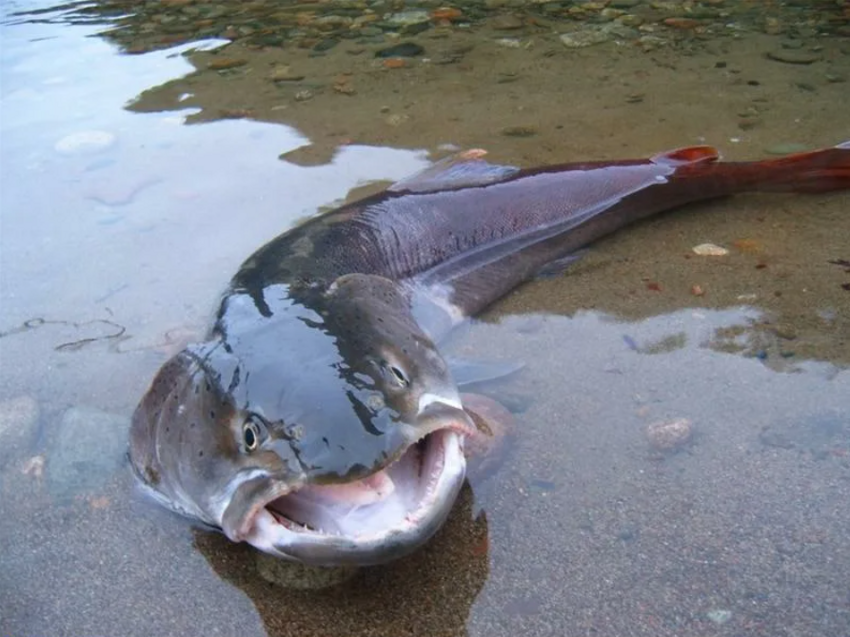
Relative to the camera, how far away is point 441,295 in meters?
3.68

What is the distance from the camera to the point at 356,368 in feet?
7.51

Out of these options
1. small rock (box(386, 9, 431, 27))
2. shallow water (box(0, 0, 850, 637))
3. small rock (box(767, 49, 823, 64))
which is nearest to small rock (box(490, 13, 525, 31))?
shallow water (box(0, 0, 850, 637))

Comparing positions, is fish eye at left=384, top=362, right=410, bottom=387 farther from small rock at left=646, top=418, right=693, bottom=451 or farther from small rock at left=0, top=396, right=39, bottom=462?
small rock at left=0, top=396, right=39, bottom=462

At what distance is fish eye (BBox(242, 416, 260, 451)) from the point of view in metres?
2.16

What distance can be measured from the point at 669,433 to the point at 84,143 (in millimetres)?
4432

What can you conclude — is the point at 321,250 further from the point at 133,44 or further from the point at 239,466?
the point at 133,44

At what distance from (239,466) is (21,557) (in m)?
0.83

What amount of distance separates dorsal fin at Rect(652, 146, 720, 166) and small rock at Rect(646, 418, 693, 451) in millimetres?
2050

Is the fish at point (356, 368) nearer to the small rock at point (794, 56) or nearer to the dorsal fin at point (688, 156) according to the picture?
the dorsal fin at point (688, 156)

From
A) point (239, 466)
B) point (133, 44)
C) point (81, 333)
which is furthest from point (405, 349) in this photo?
point (133, 44)

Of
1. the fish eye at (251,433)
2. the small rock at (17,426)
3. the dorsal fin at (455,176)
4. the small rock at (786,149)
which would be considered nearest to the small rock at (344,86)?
the dorsal fin at (455,176)

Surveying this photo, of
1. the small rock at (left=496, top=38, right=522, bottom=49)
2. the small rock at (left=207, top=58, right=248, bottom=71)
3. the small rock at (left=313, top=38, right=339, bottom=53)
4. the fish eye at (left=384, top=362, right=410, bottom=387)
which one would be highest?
the fish eye at (left=384, top=362, right=410, bottom=387)

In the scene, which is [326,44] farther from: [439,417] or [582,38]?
[439,417]

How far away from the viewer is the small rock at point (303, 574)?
7.34ft
